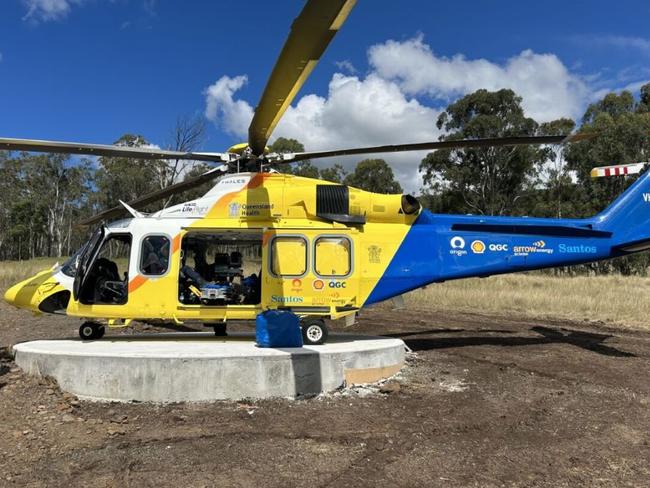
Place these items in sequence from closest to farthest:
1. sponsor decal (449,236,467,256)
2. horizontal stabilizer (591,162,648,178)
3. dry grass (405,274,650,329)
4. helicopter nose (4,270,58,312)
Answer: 1. helicopter nose (4,270,58,312)
2. sponsor decal (449,236,467,256)
3. horizontal stabilizer (591,162,648,178)
4. dry grass (405,274,650,329)

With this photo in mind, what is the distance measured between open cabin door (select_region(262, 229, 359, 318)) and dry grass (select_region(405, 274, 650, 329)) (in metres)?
10.6

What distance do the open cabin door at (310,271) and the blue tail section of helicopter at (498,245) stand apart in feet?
2.09

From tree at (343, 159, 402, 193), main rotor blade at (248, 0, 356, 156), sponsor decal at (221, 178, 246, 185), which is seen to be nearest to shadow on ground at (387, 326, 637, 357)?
sponsor decal at (221, 178, 246, 185)

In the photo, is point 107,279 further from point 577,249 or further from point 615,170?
point 615,170

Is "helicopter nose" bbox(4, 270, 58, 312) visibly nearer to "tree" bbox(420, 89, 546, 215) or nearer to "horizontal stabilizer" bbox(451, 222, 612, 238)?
"horizontal stabilizer" bbox(451, 222, 612, 238)

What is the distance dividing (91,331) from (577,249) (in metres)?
9.34

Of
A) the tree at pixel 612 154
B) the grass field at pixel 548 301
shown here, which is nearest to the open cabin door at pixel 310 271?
the grass field at pixel 548 301

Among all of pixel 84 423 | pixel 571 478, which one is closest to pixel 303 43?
pixel 571 478

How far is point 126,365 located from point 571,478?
5.45 meters

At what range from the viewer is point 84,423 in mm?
5945

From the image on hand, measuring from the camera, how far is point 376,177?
55875 mm

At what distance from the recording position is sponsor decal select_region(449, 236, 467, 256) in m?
9.48

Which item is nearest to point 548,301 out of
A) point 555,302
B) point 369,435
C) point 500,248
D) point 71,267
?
point 555,302

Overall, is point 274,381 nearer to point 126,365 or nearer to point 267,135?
point 126,365
